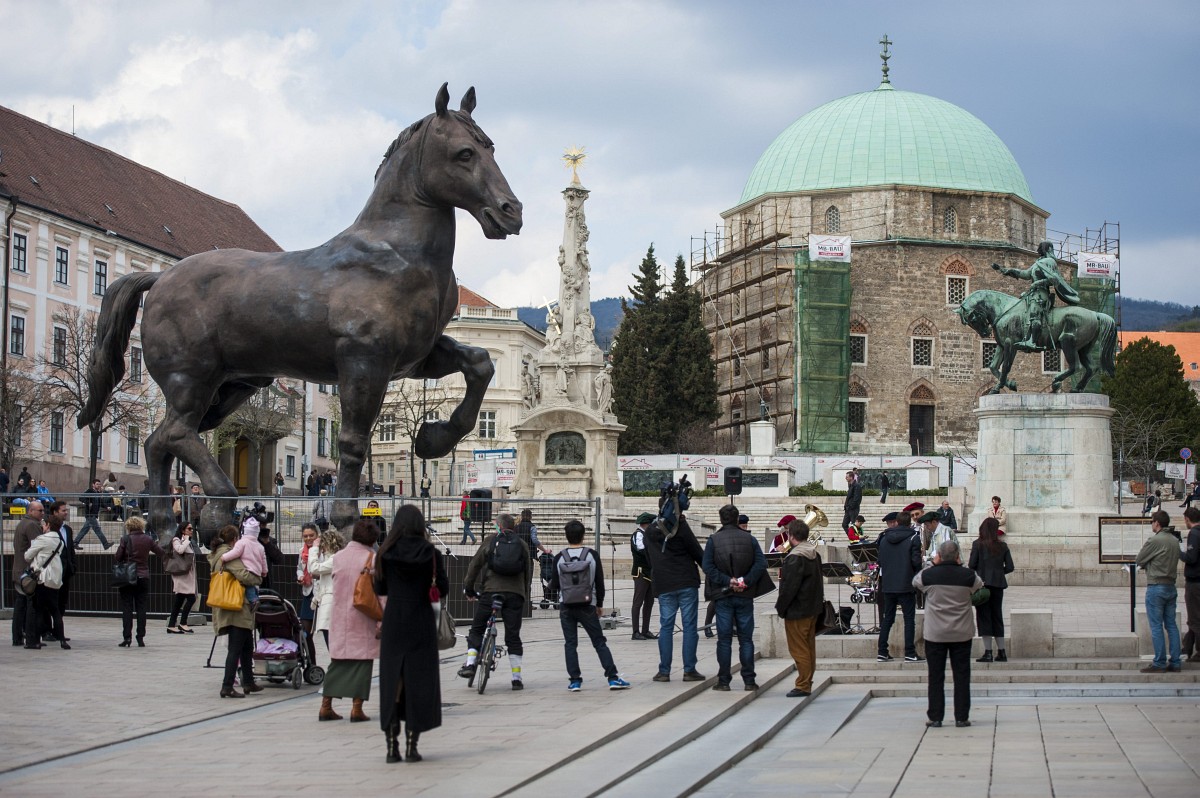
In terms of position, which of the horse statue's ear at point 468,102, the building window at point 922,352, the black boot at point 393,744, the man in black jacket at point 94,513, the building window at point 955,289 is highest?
the building window at point 955,289

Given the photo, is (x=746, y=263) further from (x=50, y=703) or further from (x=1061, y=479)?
(x=50, y=703)

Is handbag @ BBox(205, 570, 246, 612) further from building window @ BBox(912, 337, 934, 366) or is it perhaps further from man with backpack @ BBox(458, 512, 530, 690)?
building window @ BBox(912, 337, 934, 366)

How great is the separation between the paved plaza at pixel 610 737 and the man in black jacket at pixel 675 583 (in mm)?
351

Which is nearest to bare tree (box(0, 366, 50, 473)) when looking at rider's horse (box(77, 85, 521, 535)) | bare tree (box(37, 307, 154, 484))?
bare tree (box(37, 307, 154, 484))

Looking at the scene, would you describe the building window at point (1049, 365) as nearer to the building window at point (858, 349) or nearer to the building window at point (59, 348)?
the building window at point (858, 349)

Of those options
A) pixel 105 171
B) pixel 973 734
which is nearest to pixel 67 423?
pixel 105 171

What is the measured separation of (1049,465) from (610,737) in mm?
23270

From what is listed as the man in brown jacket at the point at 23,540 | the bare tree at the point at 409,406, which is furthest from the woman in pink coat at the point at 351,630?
the bare tree at the point at 409,406

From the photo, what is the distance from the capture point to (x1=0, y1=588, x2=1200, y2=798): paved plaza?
9164 millimetres

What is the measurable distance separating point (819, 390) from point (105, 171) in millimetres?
34514

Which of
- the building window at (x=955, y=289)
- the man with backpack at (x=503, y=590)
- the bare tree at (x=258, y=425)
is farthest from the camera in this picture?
the building window at (x=955, y=289)

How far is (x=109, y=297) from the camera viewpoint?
12977 mm

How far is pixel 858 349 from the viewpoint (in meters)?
79.6

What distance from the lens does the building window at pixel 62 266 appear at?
57625 mm
